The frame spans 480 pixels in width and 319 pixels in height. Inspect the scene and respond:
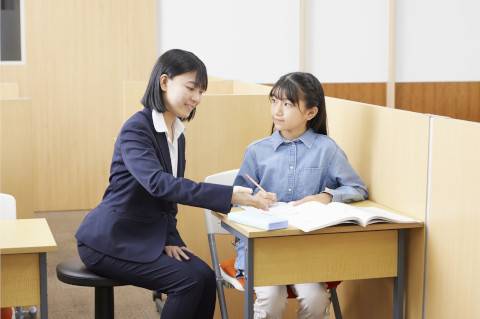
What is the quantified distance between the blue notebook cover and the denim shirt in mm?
355

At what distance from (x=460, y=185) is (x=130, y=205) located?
1000 millimetres

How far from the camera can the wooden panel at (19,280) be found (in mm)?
2215

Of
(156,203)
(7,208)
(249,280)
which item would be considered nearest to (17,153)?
(7,208)

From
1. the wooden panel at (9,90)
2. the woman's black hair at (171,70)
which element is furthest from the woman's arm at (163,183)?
the wooden panel at (9,90)

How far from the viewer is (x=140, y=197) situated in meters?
2.57

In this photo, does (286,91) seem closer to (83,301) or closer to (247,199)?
(247,199)

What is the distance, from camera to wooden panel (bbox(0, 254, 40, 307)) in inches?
87.2

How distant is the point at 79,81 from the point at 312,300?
3.91 metres

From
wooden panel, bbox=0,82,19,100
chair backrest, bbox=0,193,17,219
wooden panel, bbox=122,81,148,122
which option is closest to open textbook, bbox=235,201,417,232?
chair backrest, bbox=0,193,17,219

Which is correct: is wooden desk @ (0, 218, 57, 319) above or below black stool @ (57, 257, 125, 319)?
above

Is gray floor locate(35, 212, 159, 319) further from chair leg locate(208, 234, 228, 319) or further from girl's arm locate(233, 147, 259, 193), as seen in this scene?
girl's arm locate(233, 147, 259, 193)

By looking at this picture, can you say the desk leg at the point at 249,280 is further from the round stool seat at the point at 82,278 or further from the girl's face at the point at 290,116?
the girl's face at the point at 290,116

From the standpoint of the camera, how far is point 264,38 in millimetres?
6598

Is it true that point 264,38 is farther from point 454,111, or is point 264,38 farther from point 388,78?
point 454,111
